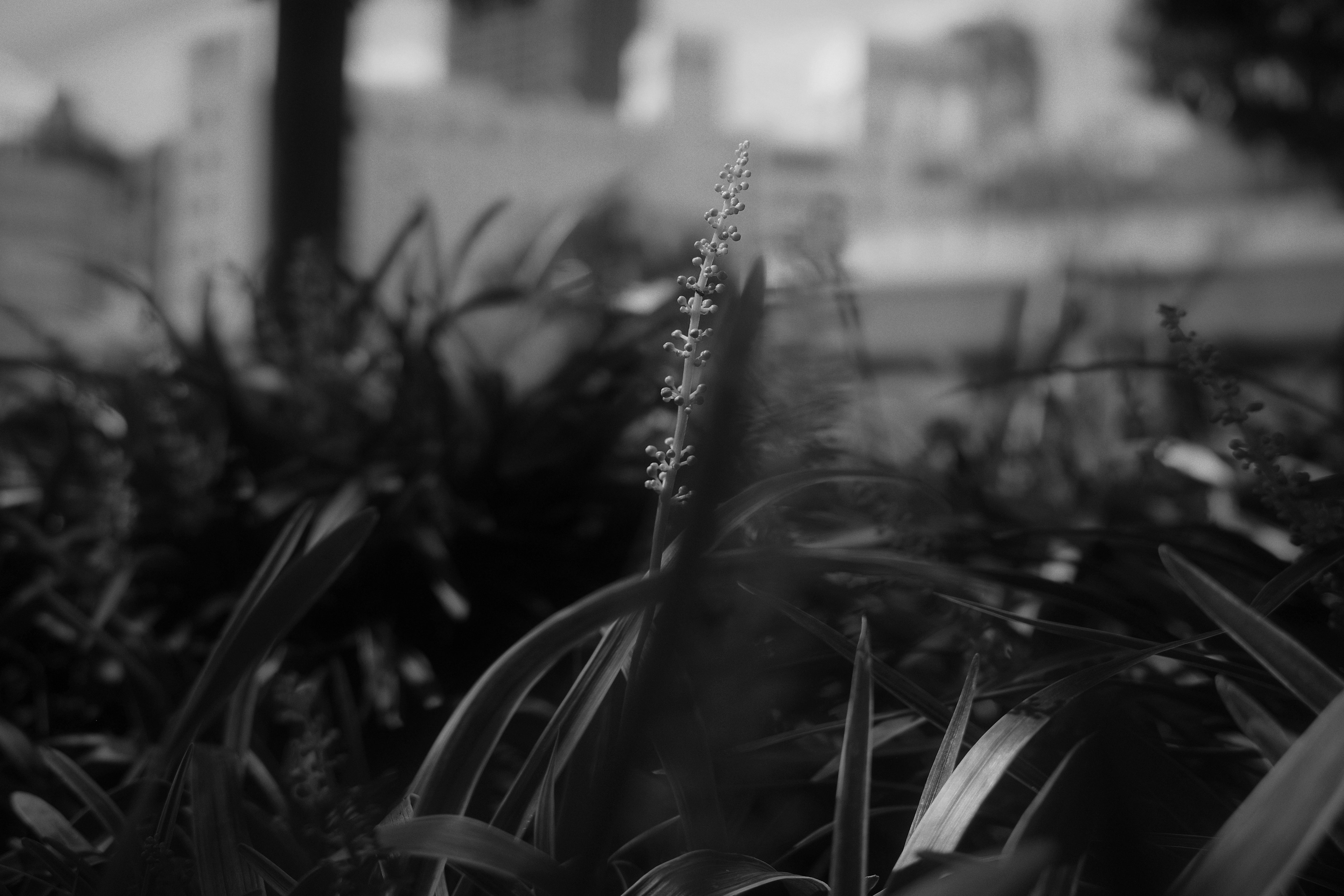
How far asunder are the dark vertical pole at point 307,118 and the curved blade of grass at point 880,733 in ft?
3.54

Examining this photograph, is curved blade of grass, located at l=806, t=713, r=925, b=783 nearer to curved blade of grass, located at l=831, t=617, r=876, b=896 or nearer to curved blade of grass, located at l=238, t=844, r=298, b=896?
curved blade of grass, located at l=831, t=617, r=876, b=896

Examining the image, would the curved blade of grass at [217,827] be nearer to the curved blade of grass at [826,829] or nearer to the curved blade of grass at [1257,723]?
the curved blade of grass at [826,829]

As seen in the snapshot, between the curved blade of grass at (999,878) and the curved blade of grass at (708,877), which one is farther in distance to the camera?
the curved blade of grass at (708,877)

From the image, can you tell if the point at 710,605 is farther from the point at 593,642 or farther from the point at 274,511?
the point at 274,511

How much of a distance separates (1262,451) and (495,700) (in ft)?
1.05

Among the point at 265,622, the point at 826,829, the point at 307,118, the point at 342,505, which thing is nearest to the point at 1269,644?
the point at 826,829

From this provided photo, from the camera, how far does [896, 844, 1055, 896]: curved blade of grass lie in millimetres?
264

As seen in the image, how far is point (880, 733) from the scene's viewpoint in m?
0.50

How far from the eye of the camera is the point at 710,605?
637mm

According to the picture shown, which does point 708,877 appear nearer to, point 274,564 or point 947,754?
point 947,754

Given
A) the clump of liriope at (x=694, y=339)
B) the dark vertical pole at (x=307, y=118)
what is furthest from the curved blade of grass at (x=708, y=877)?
the dark vertical pole at (x=307, y=118)

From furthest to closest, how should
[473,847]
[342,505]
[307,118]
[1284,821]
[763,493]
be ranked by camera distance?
[307,118] < [342,505] < [763,493] < [473,847] < [1284,821]

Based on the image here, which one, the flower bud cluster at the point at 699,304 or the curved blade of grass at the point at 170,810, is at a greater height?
the flower bud cluster at the point at 699,304

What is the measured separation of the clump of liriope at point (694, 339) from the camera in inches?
15.8
